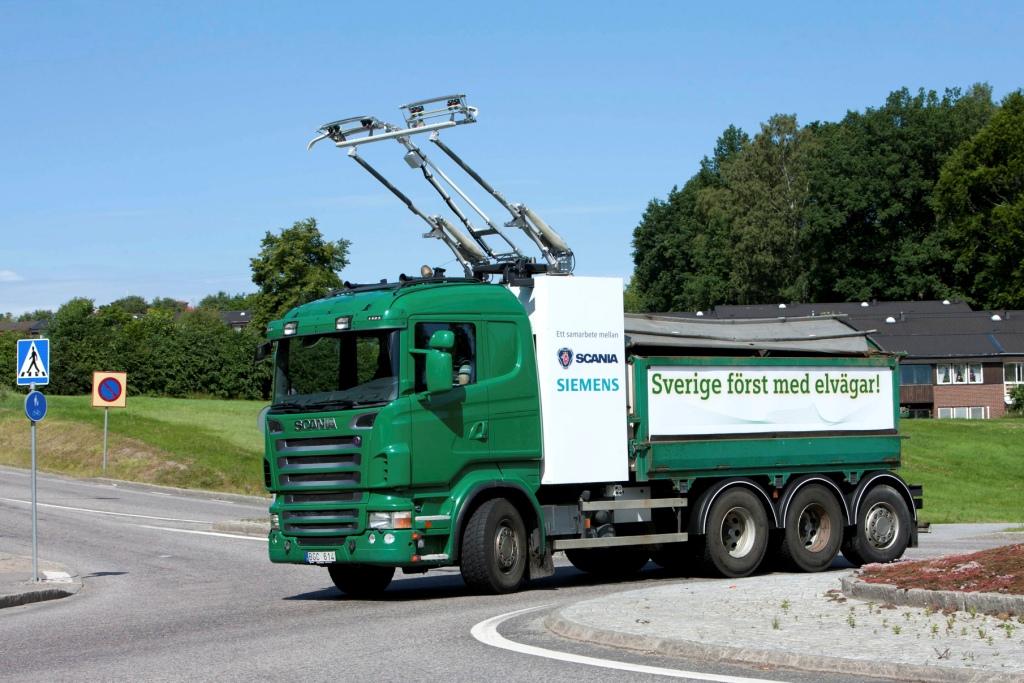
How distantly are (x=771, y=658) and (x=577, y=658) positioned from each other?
1.39 meters

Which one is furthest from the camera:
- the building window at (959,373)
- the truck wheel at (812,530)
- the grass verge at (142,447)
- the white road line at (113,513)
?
the building window at (959,373)

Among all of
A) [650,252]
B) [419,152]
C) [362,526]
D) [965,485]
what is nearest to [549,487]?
[362,526]

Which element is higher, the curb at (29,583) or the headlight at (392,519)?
the headlight at (392,519)

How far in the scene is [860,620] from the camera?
38.2 ft

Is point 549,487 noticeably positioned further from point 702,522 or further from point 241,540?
point 241,540

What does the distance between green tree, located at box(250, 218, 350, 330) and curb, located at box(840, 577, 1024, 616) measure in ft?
161

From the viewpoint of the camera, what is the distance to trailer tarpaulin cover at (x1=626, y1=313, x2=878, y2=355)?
17.6 metres

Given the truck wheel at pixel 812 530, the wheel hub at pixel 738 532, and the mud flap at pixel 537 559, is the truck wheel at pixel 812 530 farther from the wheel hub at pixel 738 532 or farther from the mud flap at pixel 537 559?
the mud flap at pixel 537 559

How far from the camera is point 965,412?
92938 millimetres

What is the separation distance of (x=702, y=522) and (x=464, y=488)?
3266 millimetres

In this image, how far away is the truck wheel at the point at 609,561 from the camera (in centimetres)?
1845

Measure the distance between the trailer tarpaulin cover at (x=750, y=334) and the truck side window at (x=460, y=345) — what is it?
2.23 m

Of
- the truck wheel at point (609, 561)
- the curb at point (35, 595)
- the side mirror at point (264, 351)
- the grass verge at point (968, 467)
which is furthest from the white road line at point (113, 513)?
the grass verge at point (968, 467)

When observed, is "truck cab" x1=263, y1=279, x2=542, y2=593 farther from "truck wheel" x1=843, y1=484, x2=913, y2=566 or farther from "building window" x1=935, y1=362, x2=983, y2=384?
"building window" x1=935, y1=362, x2=983, y2=384
